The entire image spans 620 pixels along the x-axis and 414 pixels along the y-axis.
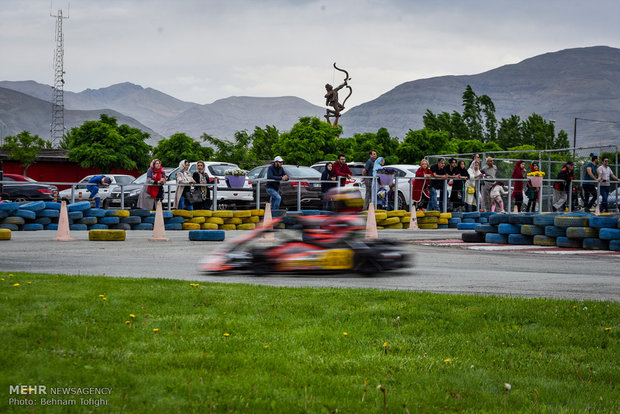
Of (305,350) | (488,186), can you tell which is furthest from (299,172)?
(305,350)

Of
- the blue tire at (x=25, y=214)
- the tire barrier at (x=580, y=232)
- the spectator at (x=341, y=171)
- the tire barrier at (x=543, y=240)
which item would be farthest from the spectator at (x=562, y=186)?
the blue tire at (x=25, y=214)

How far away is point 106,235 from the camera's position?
50.4ft

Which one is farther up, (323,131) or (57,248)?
(323,131)

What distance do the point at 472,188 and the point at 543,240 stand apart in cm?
740

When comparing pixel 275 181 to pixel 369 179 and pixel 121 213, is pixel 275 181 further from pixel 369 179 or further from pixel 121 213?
pixel 121 213

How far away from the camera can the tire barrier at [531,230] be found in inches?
611

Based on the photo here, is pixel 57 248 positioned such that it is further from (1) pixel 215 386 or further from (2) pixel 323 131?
(2) pixel 323 131

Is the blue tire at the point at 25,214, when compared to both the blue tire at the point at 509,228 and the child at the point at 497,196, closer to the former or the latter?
the blue tire at the point at 509,228

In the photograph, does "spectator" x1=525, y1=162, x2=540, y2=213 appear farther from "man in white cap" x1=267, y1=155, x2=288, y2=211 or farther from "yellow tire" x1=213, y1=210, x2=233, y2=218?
"yellow tire" x1=213, y1=210, x2=233, y2=218

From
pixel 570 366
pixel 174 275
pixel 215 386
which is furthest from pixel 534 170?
pixel 215 386

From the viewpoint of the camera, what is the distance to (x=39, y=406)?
12.0ft

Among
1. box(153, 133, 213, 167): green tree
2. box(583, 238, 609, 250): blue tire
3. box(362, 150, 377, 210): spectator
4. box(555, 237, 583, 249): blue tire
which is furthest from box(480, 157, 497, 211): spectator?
box(153, 133, 213, 167): green tree

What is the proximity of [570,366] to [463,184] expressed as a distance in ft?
59.8

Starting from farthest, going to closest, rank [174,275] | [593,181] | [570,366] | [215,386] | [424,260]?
1. [593,181]
2. [424,260]
3. [174,275]
4. [570,366]
5. [215,386]
